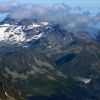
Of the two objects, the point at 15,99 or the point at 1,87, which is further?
the point at 15,99

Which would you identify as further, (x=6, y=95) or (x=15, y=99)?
(x=15, y=99)
